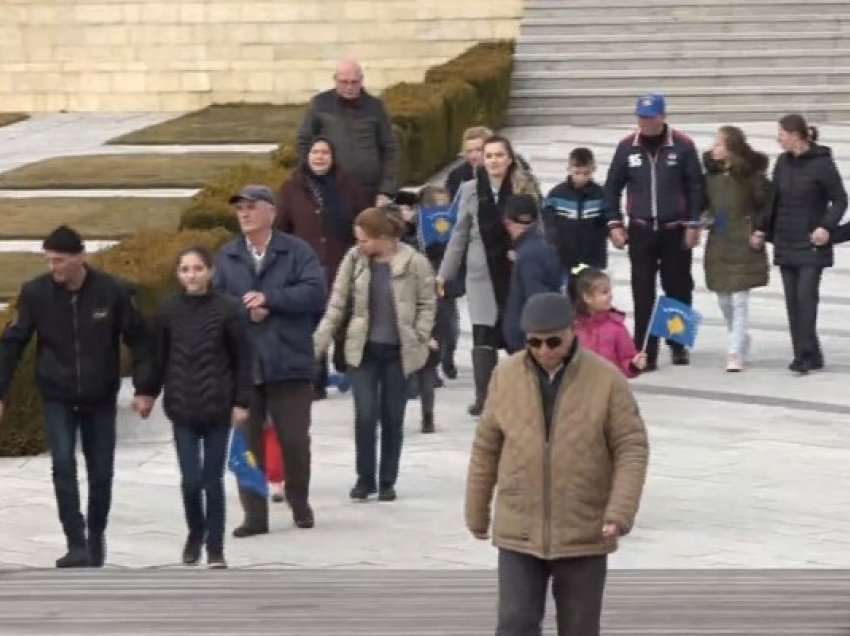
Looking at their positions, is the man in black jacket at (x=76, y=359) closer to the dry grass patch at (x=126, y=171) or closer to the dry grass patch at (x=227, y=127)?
the dry grass patch at (x=126, y=171)

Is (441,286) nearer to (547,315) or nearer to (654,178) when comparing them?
(654,178)

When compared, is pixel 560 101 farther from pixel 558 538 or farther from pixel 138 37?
pixel 558 538

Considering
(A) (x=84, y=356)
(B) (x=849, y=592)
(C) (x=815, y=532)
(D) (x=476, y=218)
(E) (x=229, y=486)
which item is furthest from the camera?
(D) (x=476, y=218)

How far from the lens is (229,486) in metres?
13.5

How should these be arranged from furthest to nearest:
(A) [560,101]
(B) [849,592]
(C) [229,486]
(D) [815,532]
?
(A) [560,101] < (C) [229,486] < (D) [815,532] < (B) [849,592]

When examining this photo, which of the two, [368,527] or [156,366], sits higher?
[156,366]

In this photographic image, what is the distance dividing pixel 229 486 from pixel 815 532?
10.5 ft

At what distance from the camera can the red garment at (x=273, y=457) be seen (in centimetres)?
1252

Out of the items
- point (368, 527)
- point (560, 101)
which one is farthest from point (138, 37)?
point (368, 527)

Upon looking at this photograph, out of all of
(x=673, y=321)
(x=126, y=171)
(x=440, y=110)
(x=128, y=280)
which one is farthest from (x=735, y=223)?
(x=126, y=171)

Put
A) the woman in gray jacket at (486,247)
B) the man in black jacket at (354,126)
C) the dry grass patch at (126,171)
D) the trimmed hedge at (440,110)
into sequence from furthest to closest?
the dry grass patch at (126,171), the trimmed hedge at (440,110), the man in black jacket at (354,126), the woman in gray jacket at (486,247)

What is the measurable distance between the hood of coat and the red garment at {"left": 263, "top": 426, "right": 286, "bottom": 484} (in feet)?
15.6

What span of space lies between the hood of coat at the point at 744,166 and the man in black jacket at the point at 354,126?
7.11ft

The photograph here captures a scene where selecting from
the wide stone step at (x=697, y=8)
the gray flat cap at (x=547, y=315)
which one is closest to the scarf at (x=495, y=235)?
the gray flat cap at (x=547, y=315)
